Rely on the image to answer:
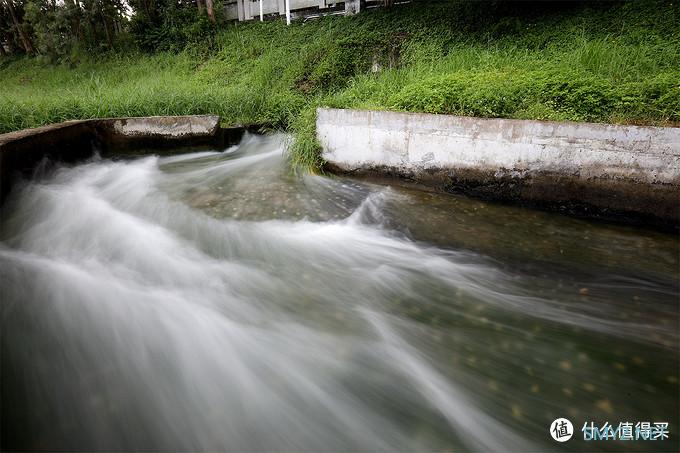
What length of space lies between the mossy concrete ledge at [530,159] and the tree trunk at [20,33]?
22220mm

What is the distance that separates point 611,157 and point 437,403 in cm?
356

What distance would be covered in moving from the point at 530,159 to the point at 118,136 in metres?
7.11

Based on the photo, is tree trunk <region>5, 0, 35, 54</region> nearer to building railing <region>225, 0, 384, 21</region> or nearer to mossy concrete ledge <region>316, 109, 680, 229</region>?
building railing <region>225, 0, 384, 21</region>

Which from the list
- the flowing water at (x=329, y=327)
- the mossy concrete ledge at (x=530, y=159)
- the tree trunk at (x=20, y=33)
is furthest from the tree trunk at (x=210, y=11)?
the flowing water at (x=329, y=327)

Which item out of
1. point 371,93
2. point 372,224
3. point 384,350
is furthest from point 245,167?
point 384,350

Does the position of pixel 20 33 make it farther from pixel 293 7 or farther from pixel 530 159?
pixel 530 159

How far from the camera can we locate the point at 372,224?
15.1 ft

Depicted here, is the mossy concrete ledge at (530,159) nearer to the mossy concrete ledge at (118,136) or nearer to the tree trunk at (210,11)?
the mossy concrete ledge at (118,136)

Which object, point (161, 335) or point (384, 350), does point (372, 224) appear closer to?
point (384, 350)

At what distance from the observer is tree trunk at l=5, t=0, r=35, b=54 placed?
1815 centimetres

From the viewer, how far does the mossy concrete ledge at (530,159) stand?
13.0 feet

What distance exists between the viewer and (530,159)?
4434mm

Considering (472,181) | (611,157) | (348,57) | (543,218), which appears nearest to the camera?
(611,157)

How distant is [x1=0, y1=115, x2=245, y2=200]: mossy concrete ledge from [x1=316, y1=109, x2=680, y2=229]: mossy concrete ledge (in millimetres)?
2940
